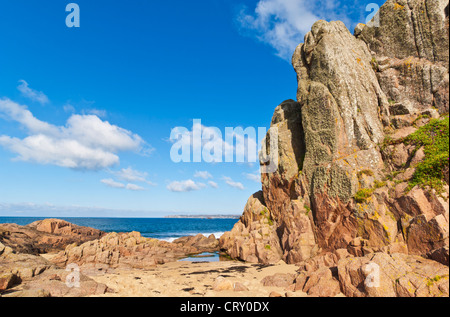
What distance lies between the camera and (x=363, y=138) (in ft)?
69.9

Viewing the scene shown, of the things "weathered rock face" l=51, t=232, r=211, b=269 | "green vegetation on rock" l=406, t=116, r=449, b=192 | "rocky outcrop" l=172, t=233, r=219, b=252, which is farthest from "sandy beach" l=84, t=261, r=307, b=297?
"rocky outcrop" l=172, t=233, r=219, b=252

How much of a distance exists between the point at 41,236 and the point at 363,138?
49.5m

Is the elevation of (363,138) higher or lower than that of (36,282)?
higher

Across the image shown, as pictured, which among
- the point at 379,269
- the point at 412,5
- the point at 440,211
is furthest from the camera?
the point at 412,5

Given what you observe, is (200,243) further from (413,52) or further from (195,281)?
(413,52)

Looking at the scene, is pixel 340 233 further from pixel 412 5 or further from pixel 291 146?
pixel 412 5

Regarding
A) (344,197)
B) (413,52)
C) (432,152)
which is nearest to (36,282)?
(344,197)

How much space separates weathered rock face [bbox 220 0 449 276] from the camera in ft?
55.8

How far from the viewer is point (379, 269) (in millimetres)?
12328

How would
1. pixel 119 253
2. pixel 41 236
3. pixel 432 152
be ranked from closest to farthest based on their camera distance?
pixel 432 152 → pixel 119 253 → pixel 41 236
